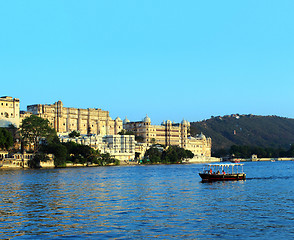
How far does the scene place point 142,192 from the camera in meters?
50.8

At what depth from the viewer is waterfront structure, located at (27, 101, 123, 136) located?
16918 centimetres

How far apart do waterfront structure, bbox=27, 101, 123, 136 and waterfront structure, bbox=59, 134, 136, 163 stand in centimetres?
1486

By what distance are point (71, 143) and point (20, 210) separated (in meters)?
99.1

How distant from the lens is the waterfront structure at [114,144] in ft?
504

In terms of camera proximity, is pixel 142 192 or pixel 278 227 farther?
pixel 142 192

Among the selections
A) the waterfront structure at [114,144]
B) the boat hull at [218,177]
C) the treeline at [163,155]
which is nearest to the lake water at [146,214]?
the boat hull at [218,177]

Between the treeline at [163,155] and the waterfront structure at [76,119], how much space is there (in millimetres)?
24355

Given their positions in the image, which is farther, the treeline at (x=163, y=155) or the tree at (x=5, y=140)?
the treeline at (x=163, y=155)

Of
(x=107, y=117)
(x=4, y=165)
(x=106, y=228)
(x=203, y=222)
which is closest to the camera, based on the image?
(x=106, y=228)

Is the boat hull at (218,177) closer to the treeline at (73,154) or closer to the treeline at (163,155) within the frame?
the treeline at (73,154)

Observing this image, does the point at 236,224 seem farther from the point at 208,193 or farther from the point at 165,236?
the point at 208,193

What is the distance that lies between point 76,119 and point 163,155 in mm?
35627

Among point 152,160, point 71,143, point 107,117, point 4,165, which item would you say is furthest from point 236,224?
point 107,117

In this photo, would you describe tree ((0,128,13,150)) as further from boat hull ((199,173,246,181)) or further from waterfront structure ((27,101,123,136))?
boat hull ((199,173,246,181))
